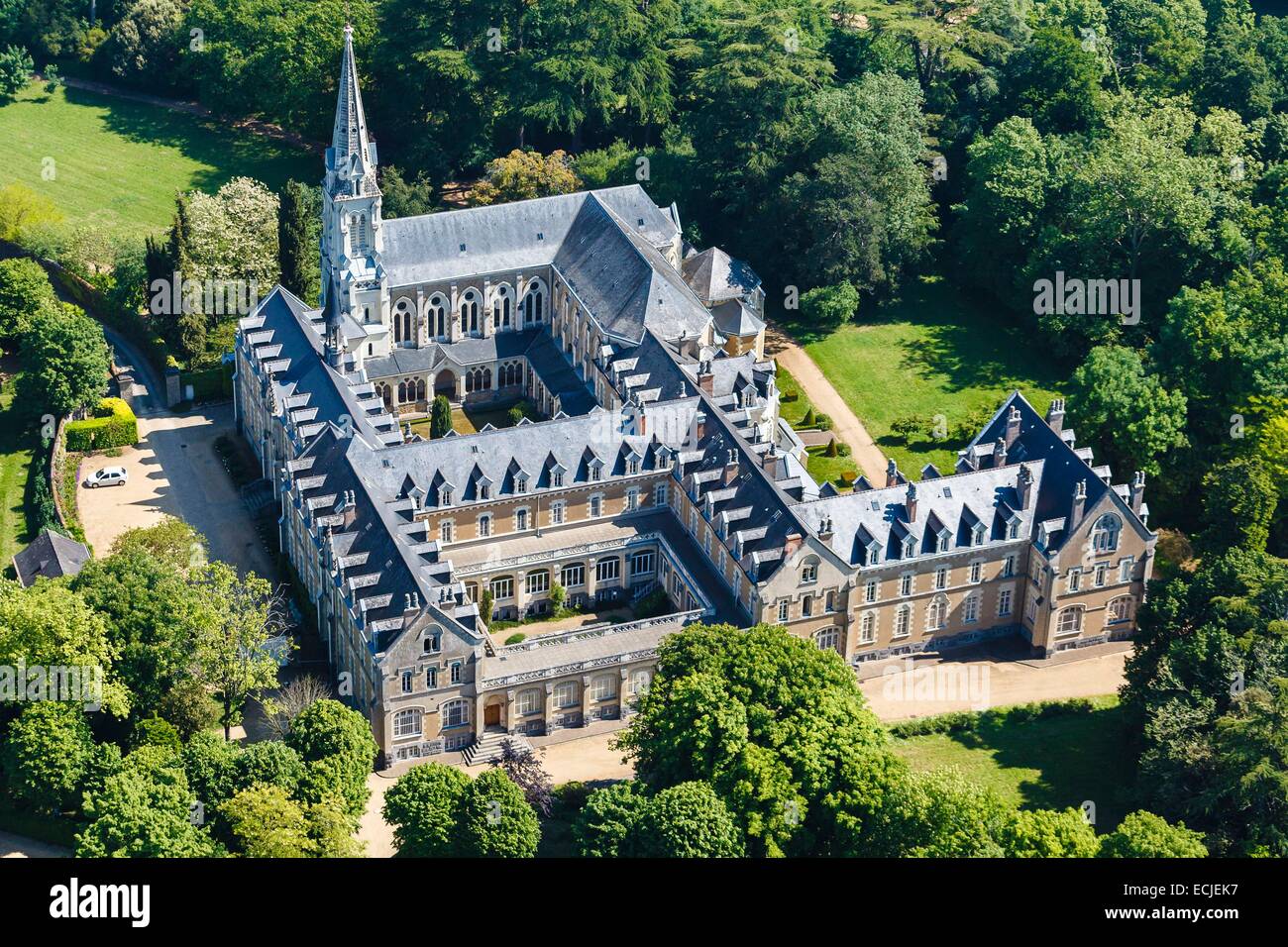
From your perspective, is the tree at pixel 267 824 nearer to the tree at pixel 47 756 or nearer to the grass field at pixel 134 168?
the tree at pixel 47 756

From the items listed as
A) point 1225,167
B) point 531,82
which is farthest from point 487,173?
point 1225,167

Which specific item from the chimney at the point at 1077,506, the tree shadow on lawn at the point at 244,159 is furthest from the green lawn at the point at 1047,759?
the tree shadow on lawn at the point at 244,159

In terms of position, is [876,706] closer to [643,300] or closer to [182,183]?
[643,300]

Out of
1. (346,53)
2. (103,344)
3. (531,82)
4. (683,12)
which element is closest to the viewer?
(346,53)

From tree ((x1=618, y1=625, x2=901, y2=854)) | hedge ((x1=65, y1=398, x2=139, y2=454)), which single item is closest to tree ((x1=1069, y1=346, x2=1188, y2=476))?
tree ((x1=618, y1=625, x2=901, y2=854))

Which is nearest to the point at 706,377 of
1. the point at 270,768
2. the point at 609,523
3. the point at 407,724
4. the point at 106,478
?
the point at 609,523

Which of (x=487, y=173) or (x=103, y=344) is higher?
(x=487, y=173)
